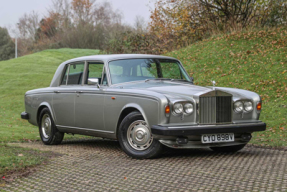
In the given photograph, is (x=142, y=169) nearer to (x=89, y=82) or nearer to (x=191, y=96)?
(x=191, y=96)

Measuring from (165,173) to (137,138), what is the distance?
1.12 m

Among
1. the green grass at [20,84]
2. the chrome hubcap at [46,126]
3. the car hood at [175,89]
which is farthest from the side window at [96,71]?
the green grass at [20,84]

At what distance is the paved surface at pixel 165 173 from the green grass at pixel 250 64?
4.84m

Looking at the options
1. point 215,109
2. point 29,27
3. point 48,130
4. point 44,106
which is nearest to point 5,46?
point 29,27

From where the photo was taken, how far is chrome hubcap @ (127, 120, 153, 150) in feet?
22.0

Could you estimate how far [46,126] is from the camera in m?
A: 9.45

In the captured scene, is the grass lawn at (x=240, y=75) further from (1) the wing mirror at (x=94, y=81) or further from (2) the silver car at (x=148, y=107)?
(1) the wing mirror at (x=94, y=81)

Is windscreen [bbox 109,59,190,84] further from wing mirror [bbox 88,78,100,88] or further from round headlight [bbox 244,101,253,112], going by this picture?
round headlight [bbox 244,101,253,112]

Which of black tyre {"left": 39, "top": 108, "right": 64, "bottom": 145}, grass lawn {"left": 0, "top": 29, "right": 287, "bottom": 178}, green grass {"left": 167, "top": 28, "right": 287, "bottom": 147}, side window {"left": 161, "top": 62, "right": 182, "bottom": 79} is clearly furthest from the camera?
green grass {"left": 167, "top": 28, "right": 287, "bottom": 147}

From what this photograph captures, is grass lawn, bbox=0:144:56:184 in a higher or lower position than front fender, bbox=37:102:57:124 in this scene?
lower

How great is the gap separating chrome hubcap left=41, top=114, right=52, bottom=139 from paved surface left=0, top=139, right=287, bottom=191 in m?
2.00

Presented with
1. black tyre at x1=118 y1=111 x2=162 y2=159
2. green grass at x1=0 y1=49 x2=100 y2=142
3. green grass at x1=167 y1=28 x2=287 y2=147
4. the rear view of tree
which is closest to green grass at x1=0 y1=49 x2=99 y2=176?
green grass at x1=0 y1=49 x2=100 y2=142

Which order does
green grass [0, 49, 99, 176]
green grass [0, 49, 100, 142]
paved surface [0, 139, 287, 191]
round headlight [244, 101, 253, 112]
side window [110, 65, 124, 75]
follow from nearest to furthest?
paved surface [0, 139, 287, 191] < green grass [0, 49, 99, 176] < round headlight [244, 101, 253, 112] < side window [110, 65, 124, 75] < green grass [0, 49, 100, 142]

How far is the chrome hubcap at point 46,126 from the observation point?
933cm
